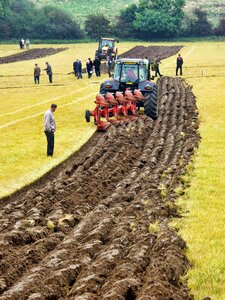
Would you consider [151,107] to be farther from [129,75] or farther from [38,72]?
[38,72]

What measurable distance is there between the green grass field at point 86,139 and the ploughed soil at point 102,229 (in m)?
0.33

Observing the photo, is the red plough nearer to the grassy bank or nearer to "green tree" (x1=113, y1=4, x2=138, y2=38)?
the grassy bank

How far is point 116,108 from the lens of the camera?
22.8 meters

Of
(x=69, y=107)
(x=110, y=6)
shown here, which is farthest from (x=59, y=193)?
(x=110, y=6)

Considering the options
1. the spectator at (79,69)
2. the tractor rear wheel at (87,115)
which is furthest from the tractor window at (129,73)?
the spectator at (79,69)

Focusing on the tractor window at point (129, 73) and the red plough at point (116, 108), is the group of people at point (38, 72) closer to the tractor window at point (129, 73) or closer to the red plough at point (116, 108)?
the tractor window at point (129, 73)

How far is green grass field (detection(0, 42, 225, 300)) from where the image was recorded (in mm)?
9312

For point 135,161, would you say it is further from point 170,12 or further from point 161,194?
point 170,12

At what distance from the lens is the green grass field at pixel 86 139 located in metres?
9.31

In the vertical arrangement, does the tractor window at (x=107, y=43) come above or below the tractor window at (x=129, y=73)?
above

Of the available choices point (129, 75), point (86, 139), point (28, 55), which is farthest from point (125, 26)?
point (86, 139)

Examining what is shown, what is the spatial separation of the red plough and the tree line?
70104 millimetres

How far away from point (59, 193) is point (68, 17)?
287 feet

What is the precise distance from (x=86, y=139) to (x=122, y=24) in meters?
78.2
